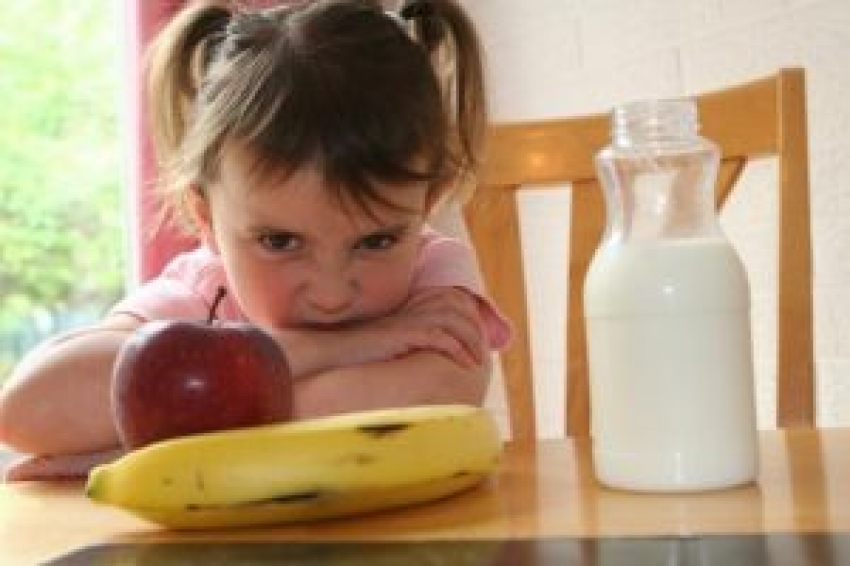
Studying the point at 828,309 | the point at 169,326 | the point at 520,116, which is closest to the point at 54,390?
the point at 169,326

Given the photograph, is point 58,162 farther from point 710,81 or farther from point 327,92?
point 327,92

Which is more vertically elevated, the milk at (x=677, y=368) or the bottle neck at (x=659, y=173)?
the bottle neck at (x=659, y=173)

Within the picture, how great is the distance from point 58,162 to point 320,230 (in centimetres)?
138

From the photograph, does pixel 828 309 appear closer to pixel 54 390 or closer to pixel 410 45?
pixel 410 45

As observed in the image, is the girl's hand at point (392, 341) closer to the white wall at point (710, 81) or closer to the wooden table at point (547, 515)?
the wooden table at point (547, 515)

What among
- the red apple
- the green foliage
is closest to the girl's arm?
the red apple

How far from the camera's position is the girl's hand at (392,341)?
886mm

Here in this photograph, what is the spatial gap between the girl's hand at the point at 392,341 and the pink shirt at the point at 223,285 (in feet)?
0.23

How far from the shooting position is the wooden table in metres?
0.54

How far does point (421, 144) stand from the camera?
94 cm

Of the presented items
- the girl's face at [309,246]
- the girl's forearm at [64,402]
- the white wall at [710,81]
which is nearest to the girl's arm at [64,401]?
the girl's forearm at [64,402]

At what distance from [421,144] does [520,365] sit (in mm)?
356

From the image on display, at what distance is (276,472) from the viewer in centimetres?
56

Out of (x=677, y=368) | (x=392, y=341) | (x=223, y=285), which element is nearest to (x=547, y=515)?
(x=677, y=368)
